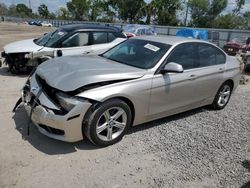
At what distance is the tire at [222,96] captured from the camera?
609cm

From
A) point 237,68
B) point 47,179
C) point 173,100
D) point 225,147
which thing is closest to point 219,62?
point 237,68

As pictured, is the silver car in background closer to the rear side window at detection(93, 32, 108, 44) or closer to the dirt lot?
the dirt lot

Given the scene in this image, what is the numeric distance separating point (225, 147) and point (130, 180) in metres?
1.84

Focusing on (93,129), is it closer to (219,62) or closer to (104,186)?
(104,186)

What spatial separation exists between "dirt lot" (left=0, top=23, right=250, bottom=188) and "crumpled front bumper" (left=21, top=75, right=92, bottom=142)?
25 centimetres

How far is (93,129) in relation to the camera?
404 centimetres

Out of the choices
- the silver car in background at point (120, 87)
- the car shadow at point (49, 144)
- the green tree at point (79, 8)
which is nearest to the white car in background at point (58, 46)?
the silver car in background at point (120, 87)

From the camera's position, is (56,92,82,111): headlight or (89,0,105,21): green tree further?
(89,0,105,21): green tree

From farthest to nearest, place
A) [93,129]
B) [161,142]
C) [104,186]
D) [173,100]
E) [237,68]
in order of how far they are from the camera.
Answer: [237,68]
[173,100]
[161,142]
[93,129]
[104,186]

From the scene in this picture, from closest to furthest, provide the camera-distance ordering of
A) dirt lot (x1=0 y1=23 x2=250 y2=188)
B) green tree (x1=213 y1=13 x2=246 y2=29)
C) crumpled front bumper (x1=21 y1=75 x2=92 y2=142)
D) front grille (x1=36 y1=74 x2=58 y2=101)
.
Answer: dirt lot (x1=0 y1=23 x2=250 y2=188), crumpled front bumper (x1=21 y1=75 x2=92 y2=142), front grille (x1=36 y1=74 x2=58 y2=101), green tree (x1=213 y1=13 x2=246 y2=29)

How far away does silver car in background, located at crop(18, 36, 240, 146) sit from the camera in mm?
3953

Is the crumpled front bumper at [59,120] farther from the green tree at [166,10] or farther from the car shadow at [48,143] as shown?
the green tree at [166,10]

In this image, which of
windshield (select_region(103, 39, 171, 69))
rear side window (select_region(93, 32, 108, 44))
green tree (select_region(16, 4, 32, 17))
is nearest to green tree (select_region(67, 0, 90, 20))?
green tree (select_region(16, 4, 32, 17))

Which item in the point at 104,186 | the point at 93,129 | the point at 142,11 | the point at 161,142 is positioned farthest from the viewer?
the point at 142,11
